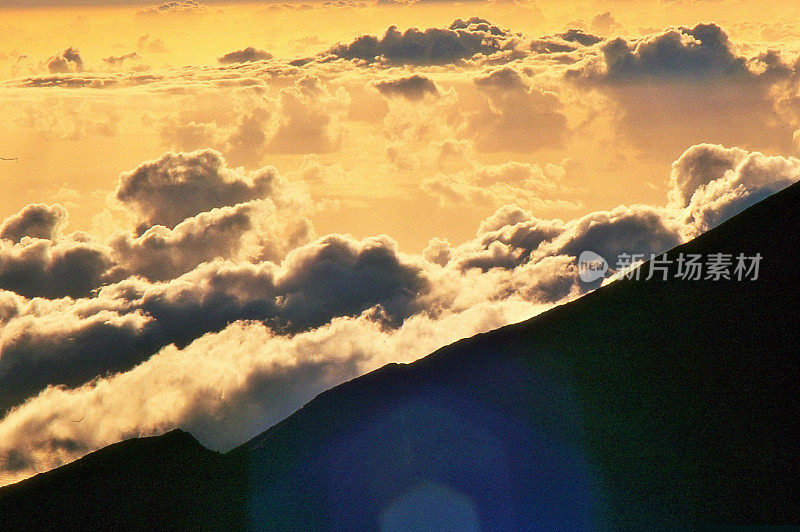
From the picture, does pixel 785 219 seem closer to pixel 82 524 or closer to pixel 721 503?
pixel 721 503

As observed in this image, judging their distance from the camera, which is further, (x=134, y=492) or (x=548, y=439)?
(x=134, y=492)

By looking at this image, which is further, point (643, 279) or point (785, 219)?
point (643, 279)

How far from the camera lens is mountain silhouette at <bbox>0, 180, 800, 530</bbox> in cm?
7662

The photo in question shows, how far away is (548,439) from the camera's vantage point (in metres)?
83.9

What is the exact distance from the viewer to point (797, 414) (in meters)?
76.7

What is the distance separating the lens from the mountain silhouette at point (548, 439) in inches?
3017

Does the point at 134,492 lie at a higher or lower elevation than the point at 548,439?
lower

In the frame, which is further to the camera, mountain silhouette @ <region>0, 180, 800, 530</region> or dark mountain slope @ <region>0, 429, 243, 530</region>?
dark mountain slope @ <region>0, 429, 243, 530</region>

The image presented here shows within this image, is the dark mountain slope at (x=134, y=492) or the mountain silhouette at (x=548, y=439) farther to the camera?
the dark mountain slope at (x=134, y=492)

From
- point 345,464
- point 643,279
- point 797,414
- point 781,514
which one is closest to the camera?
point 781,514

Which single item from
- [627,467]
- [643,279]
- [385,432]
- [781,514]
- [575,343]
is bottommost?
[781,514]

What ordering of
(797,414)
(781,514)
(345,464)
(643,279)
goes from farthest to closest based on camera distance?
1. (643,279)
2. (345,464)
3. (797,414)
4. (781,514)

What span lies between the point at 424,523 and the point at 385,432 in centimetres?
1345

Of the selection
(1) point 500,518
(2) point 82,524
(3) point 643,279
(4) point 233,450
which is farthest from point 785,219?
(2) point 82,524
